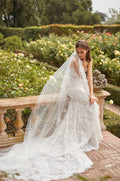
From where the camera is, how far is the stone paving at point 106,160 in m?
2.60

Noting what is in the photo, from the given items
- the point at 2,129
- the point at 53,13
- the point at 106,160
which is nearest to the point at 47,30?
the point at 2,129

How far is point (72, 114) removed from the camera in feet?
10.6

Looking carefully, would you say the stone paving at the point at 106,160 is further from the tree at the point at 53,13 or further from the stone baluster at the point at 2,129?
the tree at the point at 53,13

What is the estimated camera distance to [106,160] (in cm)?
290

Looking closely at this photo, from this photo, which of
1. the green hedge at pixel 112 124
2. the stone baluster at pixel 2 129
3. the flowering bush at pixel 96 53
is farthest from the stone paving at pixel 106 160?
the flowering bush at pixel 96 53

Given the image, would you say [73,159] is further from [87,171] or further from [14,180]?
[14,180]

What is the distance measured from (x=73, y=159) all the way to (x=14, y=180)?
824 millimetres

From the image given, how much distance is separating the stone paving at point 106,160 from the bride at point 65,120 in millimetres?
116

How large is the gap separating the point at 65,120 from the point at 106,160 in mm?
809

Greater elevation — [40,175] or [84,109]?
[84,109]

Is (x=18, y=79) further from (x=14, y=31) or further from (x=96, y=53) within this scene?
(x=14, y=31)

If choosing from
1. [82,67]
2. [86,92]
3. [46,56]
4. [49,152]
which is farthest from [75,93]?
[46,56]

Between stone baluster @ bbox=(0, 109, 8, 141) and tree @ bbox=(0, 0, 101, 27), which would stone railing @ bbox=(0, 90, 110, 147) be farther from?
tree @ bbox=(0, 0, 101, 27)

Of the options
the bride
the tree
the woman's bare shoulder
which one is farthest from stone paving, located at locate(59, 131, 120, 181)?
the tree
